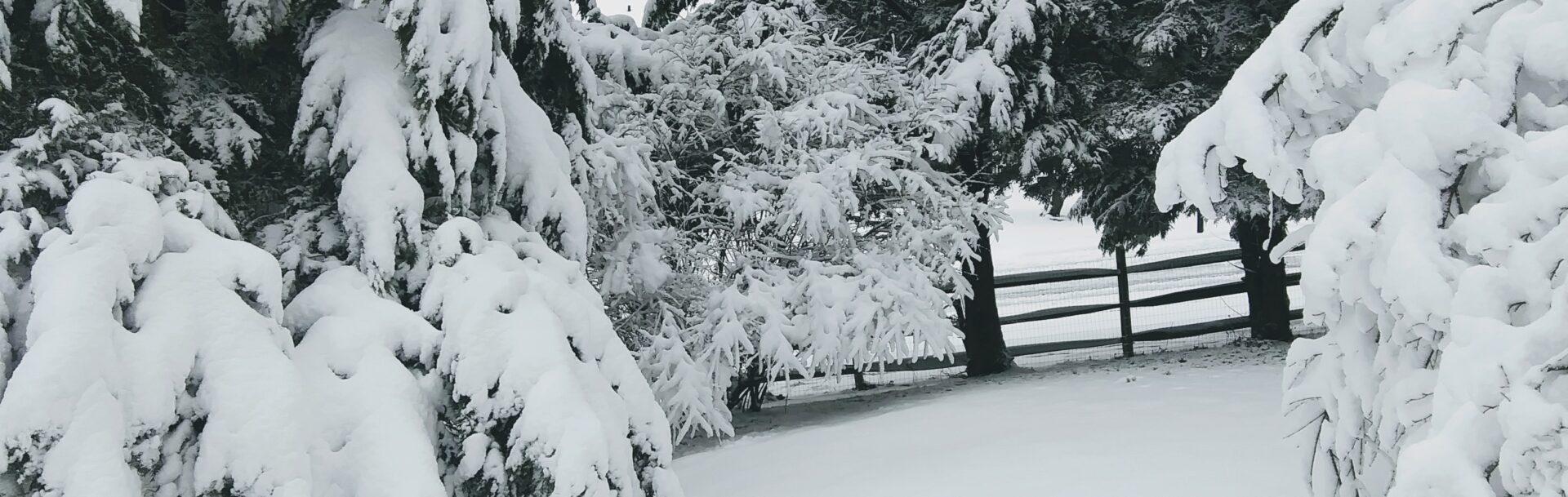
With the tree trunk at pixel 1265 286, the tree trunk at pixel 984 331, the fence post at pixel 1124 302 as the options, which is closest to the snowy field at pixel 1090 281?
the tree trunk at pixel 1265 286

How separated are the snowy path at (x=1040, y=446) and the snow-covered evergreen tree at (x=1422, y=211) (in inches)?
64.1

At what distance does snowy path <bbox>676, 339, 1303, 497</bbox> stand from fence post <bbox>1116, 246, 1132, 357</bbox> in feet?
13.6

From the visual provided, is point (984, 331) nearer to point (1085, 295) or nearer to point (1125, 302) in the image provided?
point (1125, 302)

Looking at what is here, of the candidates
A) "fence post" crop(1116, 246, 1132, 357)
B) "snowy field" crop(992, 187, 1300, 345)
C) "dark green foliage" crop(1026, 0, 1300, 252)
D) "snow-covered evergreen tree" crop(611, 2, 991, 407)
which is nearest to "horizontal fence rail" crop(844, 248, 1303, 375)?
"fence post" crop(1116, 246, 1132, 357)

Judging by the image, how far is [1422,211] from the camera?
1964 mm

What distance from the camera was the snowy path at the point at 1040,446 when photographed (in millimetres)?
4129

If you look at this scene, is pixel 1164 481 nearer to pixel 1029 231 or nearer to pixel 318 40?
pixel 318 40

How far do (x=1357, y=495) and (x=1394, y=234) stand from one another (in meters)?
0.89

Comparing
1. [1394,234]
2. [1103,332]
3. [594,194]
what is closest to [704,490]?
[594,194]

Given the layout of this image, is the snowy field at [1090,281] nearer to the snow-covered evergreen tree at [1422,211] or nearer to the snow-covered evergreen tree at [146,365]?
the snow-covered evergreen tree at [1422,211]

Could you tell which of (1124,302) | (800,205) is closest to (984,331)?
(1124,302)

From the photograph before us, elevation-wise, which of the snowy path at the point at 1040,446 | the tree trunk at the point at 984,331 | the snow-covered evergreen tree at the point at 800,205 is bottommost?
the snowy path at the point at 1040,446

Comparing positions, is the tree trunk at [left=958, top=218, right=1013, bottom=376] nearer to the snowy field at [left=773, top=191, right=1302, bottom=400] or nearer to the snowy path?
the snowy field at [left=773, top=191, right=1302, bottom=400]

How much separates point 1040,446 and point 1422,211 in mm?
3024
